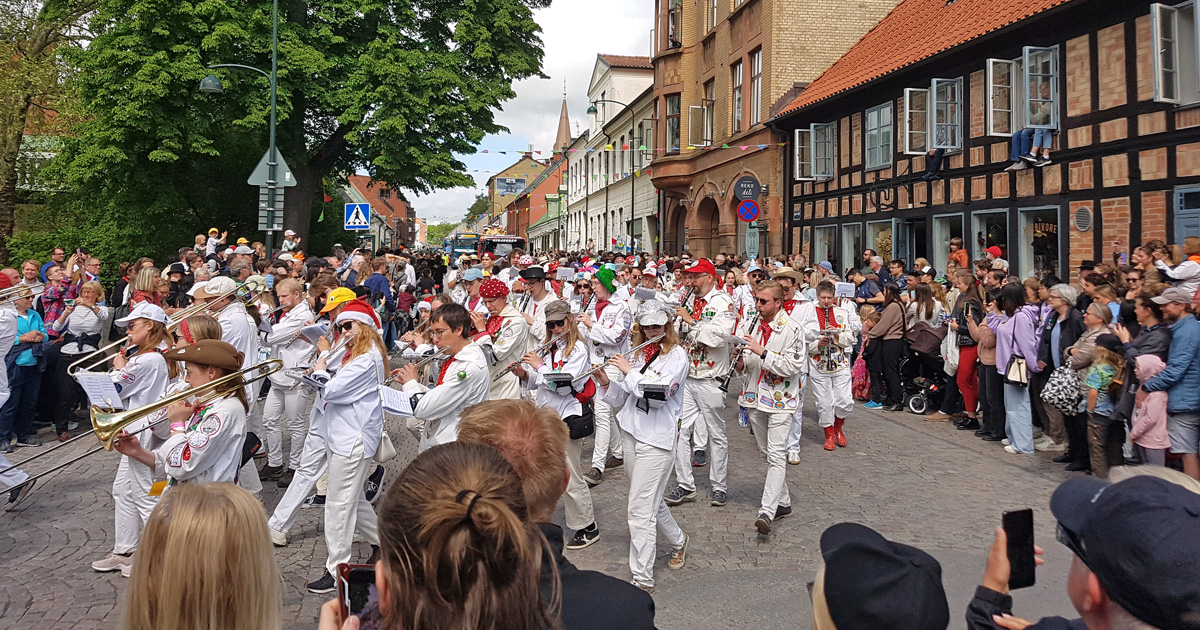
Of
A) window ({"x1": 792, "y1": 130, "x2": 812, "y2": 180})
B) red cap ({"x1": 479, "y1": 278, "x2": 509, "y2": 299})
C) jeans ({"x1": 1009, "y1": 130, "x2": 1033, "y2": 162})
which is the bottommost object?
red cap ({"x1": 479, "y1": 278, "x2": 509, "y2": 299})

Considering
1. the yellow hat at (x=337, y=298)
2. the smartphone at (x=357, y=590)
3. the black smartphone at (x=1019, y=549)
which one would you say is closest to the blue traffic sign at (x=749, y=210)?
the yellow hat at (x=337, y=298)

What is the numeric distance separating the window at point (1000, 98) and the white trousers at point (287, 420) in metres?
13.6

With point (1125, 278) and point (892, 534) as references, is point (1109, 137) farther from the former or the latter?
point (892, 534)

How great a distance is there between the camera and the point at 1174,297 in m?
7.51

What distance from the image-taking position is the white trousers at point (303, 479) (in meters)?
6.02

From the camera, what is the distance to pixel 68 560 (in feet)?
20.3

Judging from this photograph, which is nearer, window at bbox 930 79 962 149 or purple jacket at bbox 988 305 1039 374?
purple jacket at bbox 988 305 1039 374

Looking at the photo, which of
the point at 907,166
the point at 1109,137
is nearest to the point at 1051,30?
the point at 1109,137

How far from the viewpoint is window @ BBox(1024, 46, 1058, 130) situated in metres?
15.3

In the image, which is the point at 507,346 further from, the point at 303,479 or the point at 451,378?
the point at 303,479

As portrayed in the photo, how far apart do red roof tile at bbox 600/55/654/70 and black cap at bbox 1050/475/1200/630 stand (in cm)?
5502

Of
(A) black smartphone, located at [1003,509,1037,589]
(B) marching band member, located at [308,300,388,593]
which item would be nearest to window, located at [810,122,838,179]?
(B) marching band member, located at [308,300,388,593]

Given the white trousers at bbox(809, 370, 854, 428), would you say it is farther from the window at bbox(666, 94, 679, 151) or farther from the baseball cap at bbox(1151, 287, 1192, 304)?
the window at bbox(666, 94, 679, 151)

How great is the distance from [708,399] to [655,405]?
254 cm
